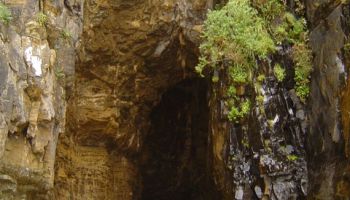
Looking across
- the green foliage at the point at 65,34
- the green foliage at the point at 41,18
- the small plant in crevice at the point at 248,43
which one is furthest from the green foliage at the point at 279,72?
the green foliage at the point at 41,18

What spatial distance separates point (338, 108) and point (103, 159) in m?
5.56

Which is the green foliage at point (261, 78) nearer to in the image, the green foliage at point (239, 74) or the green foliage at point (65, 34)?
the green foliage at point (239, 74)

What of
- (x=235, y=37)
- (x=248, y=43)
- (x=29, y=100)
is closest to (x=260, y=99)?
(x=248, y=43)

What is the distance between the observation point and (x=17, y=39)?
8688mm

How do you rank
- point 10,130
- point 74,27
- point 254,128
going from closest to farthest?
1. point 10,130
2. point 254,128
3. point 74,27

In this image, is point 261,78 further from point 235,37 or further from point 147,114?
point 147,114

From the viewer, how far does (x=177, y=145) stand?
13.5m

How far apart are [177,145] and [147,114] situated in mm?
1171

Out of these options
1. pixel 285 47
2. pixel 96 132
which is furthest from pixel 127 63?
pixel 285 47

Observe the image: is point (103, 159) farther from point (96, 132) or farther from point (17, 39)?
point (17, 39)

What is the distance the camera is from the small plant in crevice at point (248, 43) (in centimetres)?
991

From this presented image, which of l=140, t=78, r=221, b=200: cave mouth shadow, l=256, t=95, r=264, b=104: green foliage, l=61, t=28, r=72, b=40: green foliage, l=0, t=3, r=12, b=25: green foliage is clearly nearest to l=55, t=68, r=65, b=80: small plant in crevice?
l=61, t=28, r=72, b=40: green foliage

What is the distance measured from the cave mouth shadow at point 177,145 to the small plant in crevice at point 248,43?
8.65ft

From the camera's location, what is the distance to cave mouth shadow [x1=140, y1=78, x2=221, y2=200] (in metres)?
13.2
